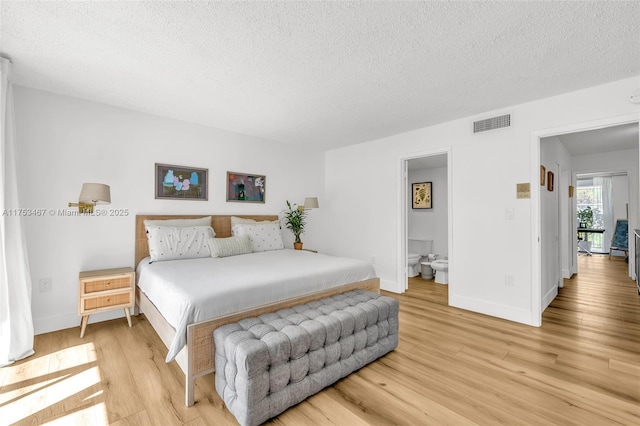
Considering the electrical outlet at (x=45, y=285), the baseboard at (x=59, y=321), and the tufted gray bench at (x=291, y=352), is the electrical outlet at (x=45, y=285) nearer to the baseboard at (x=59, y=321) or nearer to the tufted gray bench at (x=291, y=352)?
the baseboard at (x=59, y=321)

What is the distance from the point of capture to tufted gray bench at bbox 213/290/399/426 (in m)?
1.65

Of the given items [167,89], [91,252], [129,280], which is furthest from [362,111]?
[91,252]

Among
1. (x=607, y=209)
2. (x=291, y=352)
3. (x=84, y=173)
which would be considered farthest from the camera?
(x=607, y=209)

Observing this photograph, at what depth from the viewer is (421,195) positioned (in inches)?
252

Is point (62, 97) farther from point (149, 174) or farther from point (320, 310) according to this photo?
point (320, 310)

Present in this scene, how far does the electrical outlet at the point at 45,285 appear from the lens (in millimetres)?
2932

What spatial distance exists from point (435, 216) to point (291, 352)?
5.23 meters

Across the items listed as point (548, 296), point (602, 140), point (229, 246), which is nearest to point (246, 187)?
point (229, 246)

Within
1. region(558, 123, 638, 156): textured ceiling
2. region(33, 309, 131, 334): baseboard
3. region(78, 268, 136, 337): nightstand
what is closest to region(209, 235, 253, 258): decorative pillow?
region(78, 268, 136, 337): nightstand

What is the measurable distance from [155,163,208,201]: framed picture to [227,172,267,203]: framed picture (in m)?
0.39

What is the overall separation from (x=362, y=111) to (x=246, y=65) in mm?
1581

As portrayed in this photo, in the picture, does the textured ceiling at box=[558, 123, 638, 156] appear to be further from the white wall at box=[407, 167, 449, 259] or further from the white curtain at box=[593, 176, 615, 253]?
the white curtain at box=[593, 176, 615, 253]

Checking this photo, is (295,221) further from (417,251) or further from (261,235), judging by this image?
(417,251)

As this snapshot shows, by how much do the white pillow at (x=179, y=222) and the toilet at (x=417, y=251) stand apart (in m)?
3.69
